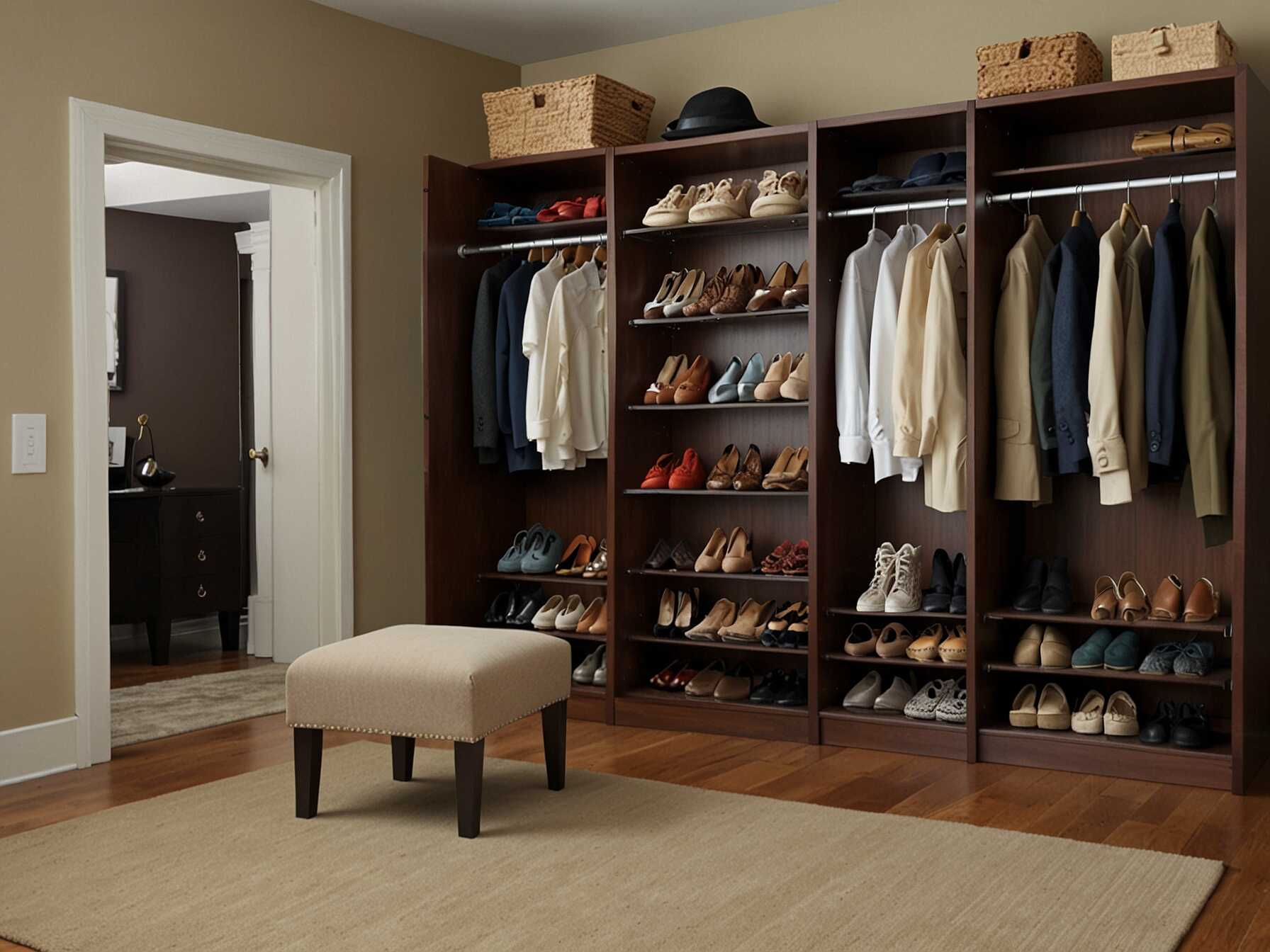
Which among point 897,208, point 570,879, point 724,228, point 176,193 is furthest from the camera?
point 176,193

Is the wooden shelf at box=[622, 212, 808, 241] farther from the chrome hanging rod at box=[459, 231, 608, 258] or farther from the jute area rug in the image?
the jute area rug

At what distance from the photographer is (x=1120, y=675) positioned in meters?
4.00

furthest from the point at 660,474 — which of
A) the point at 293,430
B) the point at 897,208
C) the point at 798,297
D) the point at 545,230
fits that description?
the point at 293,430

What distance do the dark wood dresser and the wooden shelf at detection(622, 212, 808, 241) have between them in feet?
8.86

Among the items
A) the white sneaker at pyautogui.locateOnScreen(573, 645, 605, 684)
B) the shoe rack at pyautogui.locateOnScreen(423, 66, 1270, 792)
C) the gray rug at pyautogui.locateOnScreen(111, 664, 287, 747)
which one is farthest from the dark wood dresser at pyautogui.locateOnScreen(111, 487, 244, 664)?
the white sneaker at pyautogui.locateOnScreen(573, 645, 605, 684)

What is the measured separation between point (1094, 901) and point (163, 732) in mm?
3213

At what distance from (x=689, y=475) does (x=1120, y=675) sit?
164 cm

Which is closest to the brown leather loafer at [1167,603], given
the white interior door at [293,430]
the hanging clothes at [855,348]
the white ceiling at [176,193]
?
the hanging clothes at [855,348]

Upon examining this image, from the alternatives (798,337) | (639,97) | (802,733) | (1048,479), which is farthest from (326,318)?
(1048,479)

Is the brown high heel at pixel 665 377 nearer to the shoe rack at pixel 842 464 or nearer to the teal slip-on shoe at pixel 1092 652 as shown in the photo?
the shoe rack at pixel 842 464

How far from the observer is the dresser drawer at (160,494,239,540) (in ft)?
20.1

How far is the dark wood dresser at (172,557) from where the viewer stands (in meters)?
5.99

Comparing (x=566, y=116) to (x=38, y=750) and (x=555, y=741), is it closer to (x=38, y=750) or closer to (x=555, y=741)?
(x=555, y=741)

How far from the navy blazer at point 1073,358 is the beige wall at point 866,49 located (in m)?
0.91
